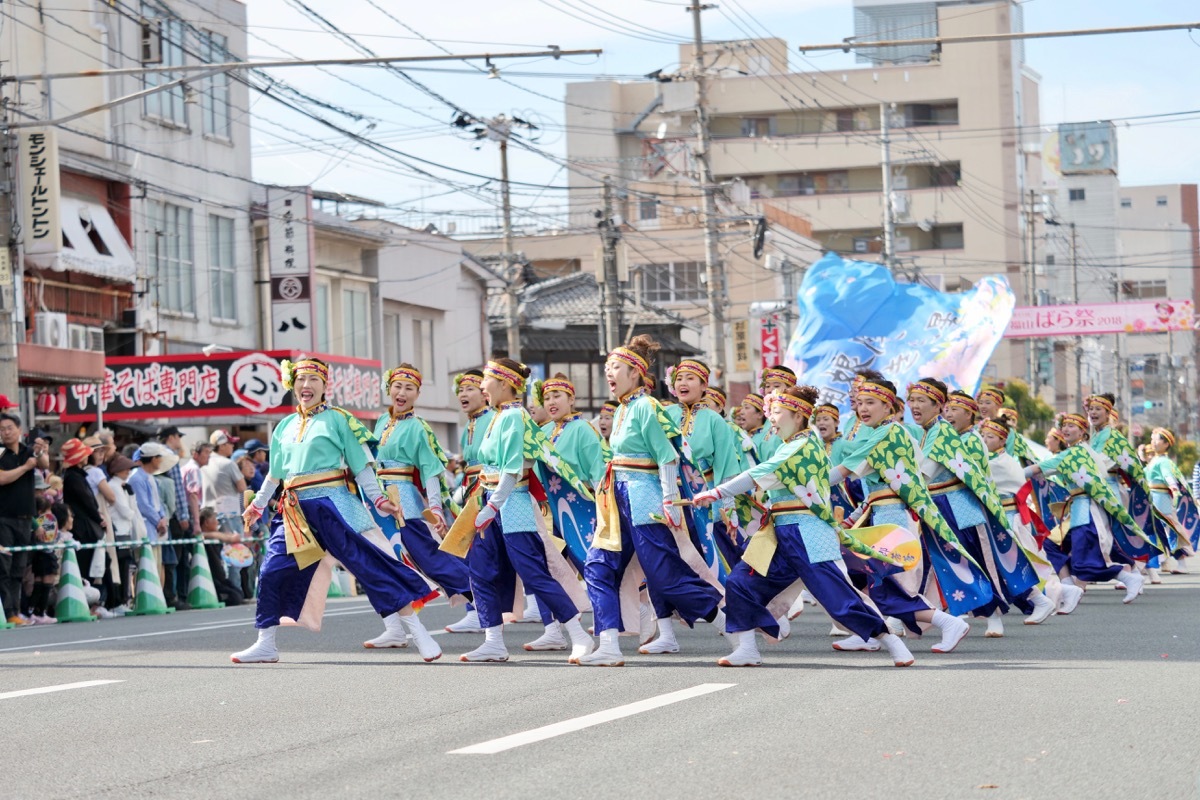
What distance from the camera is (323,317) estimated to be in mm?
36750

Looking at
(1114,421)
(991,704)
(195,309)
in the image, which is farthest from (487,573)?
(195,309)

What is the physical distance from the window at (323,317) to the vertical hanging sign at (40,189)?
1329 cm

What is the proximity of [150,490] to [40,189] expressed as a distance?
677cm

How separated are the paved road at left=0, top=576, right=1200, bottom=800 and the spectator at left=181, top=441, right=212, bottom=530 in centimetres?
728

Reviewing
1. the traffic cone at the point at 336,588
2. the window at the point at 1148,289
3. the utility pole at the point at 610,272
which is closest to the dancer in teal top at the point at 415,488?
the traffic cone at the point at 336,588

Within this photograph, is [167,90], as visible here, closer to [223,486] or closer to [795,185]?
[223,486]

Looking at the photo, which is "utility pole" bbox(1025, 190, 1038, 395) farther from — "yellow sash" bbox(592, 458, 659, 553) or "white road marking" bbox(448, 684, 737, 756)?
"white road marking" bbox(448, 684, 737, 756)

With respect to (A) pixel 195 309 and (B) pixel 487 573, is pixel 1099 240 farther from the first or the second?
(B) pixel 487 573

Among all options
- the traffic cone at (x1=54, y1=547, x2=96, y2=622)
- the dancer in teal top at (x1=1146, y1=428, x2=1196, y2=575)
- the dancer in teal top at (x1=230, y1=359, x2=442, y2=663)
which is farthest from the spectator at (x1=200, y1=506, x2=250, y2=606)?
the dancer in teal top at (x1=1146, y1=428, x2=1196, y2=575)

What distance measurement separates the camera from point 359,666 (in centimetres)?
1049

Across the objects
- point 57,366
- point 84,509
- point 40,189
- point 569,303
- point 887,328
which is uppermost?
point 569,303

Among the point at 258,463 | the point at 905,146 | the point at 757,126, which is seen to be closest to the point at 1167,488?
the point at 258,463

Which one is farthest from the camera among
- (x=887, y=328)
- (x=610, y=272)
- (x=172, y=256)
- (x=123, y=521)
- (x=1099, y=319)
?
(x=1099, y=319)

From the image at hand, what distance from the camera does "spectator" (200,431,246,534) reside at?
19500 mm
